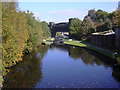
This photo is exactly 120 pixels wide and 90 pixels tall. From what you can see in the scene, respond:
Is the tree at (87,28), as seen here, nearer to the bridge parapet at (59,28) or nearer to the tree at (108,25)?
the tree at (108,25)

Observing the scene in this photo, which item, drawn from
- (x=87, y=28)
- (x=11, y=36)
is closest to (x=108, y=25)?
(x=87, y=28)

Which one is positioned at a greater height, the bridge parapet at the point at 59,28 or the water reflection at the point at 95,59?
the bridge parapet at the point at 59,28

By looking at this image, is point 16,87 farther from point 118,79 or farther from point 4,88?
point 118,79

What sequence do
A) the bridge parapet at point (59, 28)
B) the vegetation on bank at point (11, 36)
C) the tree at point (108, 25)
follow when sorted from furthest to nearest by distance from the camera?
the bridge parapet at point (59, 28), the tree at point (108, 25), the vegetation on bank at point (11, 36)

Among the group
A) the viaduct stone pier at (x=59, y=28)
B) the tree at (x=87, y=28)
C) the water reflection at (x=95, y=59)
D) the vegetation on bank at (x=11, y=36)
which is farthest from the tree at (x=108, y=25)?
the viaduct stone pier at (x=59, y=28)

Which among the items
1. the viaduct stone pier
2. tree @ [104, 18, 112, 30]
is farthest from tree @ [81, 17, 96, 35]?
the viaduct stone pier

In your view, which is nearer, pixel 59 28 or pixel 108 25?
pixel 108 25

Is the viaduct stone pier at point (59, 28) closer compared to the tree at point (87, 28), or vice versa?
the tree at point (87, 28)

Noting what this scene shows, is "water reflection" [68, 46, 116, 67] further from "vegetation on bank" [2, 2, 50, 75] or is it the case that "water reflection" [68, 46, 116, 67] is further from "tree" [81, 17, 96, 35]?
"tree" [81, 17, 96, 35]

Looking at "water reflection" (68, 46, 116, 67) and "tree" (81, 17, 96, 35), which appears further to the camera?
"tree" (81, 17, 96, 35)

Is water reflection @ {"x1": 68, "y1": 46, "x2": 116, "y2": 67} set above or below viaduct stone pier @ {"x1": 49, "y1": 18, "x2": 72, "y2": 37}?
below

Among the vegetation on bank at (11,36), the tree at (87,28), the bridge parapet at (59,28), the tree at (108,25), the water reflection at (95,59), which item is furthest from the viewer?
the bridge parapet at (59,28)

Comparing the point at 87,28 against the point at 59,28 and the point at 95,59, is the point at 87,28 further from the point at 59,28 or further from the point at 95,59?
A: the point at 59,28

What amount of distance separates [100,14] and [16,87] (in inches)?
3462
